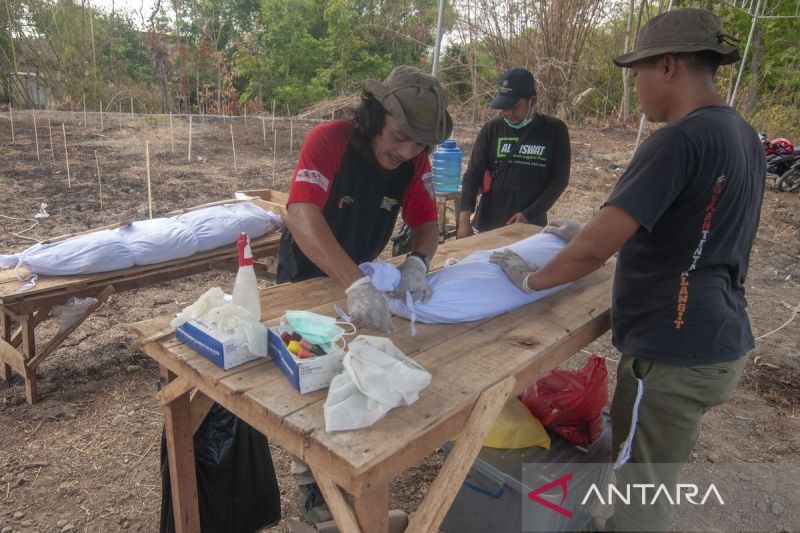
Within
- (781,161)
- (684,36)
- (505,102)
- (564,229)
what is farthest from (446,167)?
(781,161)

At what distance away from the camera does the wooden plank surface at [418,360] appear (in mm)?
1250

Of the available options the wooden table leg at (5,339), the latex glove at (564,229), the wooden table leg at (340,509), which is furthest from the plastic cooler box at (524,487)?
the wooden table leg at (5,339)

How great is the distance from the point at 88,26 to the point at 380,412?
1742 cm

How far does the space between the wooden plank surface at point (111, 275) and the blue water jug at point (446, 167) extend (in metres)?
2.18

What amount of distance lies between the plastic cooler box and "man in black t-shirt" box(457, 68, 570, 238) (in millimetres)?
1840

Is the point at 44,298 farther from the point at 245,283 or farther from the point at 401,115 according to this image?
the point at 401,115

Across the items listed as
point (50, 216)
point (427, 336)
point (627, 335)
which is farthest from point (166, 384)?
point (50, 216)

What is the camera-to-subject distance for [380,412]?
131 cm

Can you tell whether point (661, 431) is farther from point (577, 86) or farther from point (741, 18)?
point (741, 18)

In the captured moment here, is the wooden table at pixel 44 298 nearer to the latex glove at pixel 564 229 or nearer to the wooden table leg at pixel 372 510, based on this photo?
the latex glove at pixel 564 229

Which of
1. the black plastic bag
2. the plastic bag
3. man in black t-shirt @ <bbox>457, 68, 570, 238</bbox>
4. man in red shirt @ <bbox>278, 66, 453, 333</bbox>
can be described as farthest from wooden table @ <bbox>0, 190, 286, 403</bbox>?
the plastic bag

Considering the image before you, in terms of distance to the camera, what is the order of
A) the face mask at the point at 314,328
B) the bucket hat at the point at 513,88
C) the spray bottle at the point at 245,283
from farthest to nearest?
the bucket hat at the point at 513,88, the spray bottle at the point at 245,283, the face mask at the point at 314,328

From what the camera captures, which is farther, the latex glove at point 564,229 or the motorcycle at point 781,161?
the motorcycle at point 781,161

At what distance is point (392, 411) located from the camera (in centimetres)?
138
